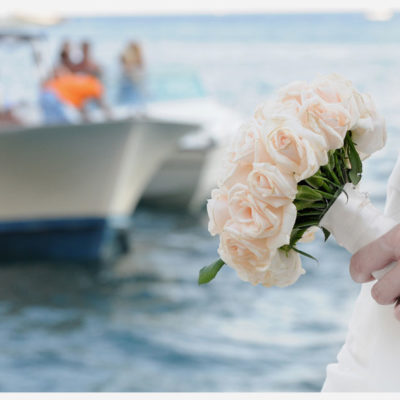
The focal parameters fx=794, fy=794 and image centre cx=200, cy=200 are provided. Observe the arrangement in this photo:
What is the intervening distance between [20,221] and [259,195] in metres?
6.62

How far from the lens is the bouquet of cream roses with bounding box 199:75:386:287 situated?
2.47ft

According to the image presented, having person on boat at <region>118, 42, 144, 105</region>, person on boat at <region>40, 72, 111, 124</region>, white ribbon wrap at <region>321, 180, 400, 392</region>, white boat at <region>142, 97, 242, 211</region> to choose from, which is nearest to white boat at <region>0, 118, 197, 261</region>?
person on boat at <region>40, 72, 111, 124</region>

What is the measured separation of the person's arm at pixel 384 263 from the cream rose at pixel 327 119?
0.10 metres

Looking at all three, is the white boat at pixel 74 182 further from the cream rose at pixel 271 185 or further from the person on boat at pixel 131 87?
the cream rose at pixel 271 185

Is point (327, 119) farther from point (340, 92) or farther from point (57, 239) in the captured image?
point (57, 239)

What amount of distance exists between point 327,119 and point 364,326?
0.24 m

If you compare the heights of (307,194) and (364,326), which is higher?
(307,194)

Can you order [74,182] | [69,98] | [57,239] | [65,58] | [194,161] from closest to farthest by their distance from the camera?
1. [69,98]
2. [74,182]
3. [65,58]
4. [57,239]
5. [194,161]

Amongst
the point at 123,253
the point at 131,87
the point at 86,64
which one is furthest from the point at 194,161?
the point at 131,87

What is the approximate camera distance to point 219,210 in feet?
2.60

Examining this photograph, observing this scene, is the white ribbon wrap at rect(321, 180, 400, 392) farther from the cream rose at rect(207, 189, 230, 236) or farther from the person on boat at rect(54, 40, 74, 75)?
the person on boat at rect(54, 40, 74, 75)

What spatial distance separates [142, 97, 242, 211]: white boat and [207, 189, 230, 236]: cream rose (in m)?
6.94

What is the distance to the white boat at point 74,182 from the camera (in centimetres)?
662
